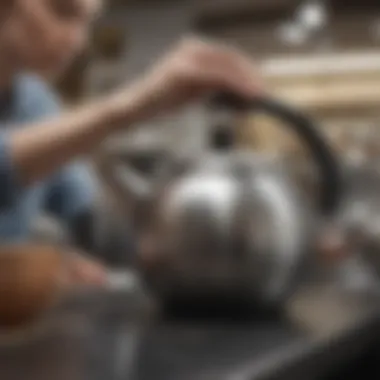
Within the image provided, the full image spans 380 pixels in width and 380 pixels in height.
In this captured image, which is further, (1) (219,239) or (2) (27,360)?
(1) (219,239)

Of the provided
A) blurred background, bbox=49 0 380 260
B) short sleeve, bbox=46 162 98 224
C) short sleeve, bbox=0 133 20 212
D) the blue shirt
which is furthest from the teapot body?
blurred background, bbox=49 0 380 260

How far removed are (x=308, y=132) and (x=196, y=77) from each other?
0.15m

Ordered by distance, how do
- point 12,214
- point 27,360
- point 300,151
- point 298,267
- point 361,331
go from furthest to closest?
point 300,151
point 12,214
point 298,267
point 361,331
point 27,360

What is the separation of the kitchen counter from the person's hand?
0.22 meters

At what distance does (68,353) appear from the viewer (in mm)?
716

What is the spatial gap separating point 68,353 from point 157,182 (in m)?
0.36

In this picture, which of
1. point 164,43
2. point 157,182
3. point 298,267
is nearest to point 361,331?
point 298,267

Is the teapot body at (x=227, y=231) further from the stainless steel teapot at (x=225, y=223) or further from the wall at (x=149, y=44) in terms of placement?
the wall at (x=149, y=44)

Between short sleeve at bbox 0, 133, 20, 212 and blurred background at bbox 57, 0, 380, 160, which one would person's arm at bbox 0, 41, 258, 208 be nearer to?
short sleeve at bbox 0, 133, 20, 212

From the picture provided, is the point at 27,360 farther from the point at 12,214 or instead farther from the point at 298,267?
the point at 12,214

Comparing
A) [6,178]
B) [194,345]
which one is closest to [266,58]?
[6,178]

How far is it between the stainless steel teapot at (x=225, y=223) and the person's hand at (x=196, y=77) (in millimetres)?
21

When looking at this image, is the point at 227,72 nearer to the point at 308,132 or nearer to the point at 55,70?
the point at 308,132

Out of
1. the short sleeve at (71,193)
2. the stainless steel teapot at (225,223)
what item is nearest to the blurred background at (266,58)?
the short sleeve at (71,193)
